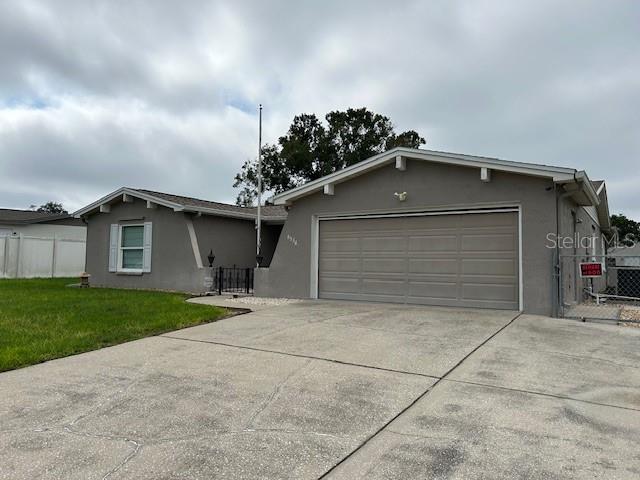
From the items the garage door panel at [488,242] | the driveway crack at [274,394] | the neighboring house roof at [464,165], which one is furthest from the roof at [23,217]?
the driveway crack at [274,394]

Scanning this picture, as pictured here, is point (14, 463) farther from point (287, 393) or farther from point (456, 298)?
point (456, 298)

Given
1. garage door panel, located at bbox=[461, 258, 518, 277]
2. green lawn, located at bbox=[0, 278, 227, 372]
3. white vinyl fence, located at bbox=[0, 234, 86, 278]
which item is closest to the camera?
green lawn, located at bbox=[0, 278, 227, 372]

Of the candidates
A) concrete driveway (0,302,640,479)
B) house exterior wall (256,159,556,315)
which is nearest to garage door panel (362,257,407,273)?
house exterior wall (256,159,556,315)

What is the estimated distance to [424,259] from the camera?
10016 millimetres

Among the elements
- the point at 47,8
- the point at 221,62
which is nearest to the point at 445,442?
the point at 47,8

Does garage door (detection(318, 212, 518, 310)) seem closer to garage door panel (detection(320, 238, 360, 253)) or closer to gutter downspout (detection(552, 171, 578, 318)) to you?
garage door panel (detection(320, 238, 360, 253))

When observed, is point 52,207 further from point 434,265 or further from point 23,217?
point 434,265

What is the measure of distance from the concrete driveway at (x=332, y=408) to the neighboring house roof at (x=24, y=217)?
70.2 feet

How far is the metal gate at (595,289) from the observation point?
8.34 m

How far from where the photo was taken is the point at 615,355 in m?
5.65

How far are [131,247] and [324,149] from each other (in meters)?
22.7

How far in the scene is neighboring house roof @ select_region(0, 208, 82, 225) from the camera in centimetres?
2355

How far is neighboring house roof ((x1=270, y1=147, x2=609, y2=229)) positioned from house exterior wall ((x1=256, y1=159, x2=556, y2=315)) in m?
0.23

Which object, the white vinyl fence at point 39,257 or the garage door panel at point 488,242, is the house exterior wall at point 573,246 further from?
the white vinyl fence at point 39,257
